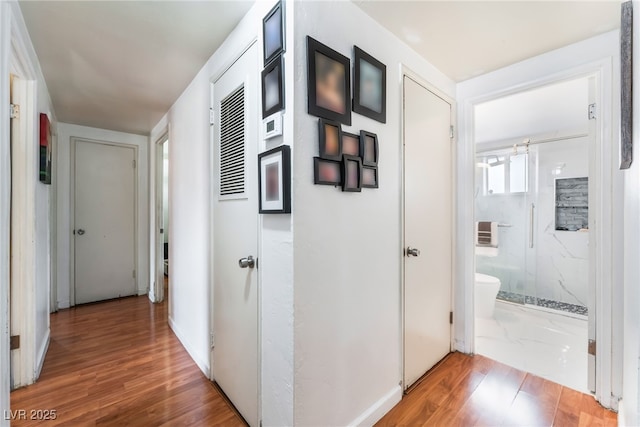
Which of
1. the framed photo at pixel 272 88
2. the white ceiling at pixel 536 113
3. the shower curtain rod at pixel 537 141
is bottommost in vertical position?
the framed photo at pixel 272 88

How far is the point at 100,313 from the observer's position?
311 cm

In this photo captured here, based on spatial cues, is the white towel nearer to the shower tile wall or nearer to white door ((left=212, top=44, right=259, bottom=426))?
the shower tile wall

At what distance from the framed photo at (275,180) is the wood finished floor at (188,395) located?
1.25 meters

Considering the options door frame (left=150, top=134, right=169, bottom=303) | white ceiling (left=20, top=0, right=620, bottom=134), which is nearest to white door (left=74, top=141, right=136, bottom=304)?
door frame (left=150, top=134, right=169, bottom=303)

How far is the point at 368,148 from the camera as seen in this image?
1.44 meters

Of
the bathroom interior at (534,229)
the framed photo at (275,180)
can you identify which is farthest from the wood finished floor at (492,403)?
the framed photo at (275,180)

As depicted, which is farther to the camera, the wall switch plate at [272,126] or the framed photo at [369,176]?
the framed photo at [369,176]

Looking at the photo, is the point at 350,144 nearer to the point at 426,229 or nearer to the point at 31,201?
the point at 426,229

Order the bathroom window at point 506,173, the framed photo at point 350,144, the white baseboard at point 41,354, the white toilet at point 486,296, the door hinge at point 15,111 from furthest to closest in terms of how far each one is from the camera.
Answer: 1. the bathroom window at point 506,173
2. the white toilet at point 486,296
3. the white baseboard at point 41,354
4. the door hinge at point 15,111
5. the framed photo at point 350,144

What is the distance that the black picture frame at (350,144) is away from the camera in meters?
1.33

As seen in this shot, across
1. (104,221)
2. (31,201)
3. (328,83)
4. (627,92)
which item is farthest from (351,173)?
(104,221)

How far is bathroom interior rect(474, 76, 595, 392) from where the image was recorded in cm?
236

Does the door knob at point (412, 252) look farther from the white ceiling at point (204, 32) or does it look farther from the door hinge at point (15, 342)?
the door hinge at point (15, 342)

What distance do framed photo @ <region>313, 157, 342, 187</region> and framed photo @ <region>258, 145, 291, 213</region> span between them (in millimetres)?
127
